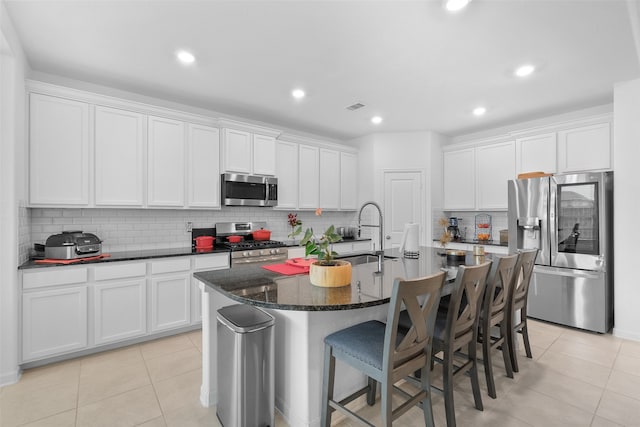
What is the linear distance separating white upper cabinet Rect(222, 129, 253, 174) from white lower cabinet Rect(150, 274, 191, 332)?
1531 millimetres

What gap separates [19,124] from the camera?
2.59m

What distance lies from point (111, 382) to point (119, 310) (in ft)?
2.48

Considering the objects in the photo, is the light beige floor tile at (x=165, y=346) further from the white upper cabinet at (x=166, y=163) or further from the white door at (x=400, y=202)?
the white door at (x=400, y=202)

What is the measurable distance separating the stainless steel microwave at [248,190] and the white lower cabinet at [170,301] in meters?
1.16

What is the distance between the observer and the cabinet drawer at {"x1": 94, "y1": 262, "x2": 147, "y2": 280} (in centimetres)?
291

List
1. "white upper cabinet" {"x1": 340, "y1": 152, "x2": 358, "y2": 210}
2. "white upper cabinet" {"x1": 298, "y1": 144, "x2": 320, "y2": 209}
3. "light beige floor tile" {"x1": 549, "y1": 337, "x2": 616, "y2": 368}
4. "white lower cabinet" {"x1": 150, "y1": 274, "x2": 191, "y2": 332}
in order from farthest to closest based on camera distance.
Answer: "white upper cabinet" {"x1": 340, "y1": 152, "x2": 358, "y2": 210}, "white upper cabinet" {"x1": 298, "y1": 144, "x2": 320, "y2": 209}, "white lower cabinet" {"x1": 150, "y1": 274, "x2": 191, "y2": 332}, "light beige floor tile" {"x1": 549, "y1": 337, "x2": 616, "y2": 368}

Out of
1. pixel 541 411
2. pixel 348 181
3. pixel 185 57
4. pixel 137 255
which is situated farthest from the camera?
pixel 348 181

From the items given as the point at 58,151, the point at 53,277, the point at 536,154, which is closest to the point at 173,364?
the point at 53,277

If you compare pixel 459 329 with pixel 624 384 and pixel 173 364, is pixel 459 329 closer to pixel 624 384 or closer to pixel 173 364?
pixel 624 384

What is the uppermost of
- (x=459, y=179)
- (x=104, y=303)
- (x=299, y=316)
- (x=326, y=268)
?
(x=459, y=179)

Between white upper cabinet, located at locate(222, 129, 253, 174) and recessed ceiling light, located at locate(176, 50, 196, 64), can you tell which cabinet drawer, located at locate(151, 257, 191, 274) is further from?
recessed ceiling light, located at locate(176, 50, 196, 64)

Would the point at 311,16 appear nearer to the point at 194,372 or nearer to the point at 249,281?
the point at 249,281

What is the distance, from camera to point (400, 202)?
531 cm

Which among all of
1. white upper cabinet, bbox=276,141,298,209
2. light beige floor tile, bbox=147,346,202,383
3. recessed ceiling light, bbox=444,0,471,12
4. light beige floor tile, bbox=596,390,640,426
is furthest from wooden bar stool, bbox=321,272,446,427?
white upper cabinet, bbox=276,141,298,209
